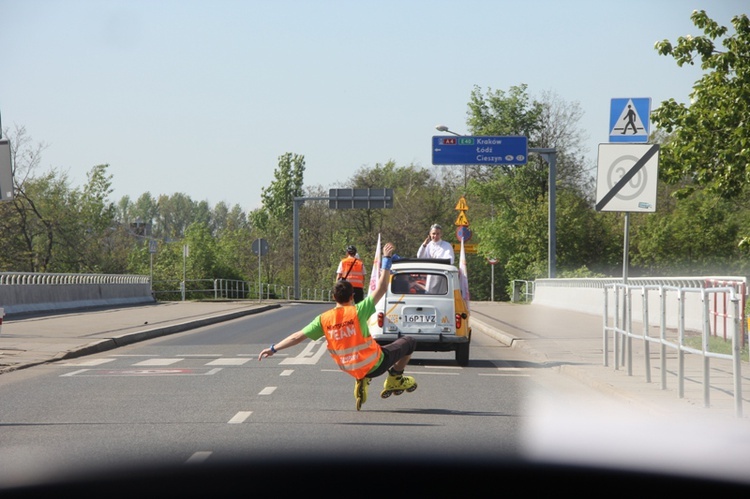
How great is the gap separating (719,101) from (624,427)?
693 inches

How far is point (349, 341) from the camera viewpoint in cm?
1027

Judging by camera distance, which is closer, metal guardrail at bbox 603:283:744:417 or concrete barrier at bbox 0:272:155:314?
metal guardrail at bbox 603:283:744:417

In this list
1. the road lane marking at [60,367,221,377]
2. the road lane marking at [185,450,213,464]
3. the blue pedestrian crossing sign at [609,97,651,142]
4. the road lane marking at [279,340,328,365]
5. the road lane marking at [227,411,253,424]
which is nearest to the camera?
the road lane marking at [185,450,213,464]

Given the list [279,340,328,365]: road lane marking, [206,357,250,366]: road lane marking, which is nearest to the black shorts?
[206,357,250,366]: road lane marking

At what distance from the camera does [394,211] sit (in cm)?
9031

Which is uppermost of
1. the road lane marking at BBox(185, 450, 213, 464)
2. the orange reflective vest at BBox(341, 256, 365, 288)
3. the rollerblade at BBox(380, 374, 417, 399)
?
the orange reflective vest at BBox(341, 256, 365, 288)

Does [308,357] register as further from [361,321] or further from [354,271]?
[361,321]

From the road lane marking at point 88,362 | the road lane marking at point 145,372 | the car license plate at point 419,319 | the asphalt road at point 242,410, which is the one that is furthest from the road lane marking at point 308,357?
the road lane marking at point 88,362

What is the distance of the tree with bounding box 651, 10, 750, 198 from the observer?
25047mm

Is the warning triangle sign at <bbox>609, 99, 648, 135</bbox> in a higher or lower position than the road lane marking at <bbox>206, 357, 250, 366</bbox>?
higher

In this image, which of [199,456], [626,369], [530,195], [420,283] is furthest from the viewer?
[530,195]

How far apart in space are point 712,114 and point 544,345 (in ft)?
28.3

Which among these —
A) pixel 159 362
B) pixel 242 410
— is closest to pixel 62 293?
pixel 159 362

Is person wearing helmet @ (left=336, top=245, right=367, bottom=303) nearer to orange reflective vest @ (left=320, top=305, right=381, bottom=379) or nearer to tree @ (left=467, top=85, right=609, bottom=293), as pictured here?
orange reflective vest @ (left=320, top=305, right=381, bottom=379)
